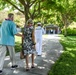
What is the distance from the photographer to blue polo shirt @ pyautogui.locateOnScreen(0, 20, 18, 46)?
27.7ft

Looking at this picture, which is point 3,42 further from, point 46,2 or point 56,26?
point 56,26

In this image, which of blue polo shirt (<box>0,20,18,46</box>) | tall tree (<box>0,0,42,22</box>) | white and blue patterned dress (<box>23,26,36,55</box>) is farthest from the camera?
tall tree (<box>0,0,42,22</box>)

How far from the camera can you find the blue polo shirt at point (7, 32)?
8.44 metres

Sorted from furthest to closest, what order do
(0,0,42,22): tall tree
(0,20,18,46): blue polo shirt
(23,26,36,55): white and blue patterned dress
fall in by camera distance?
(0,0,42,22): tall tree → (23,26,36,55): white and blue patterned dress → (0,20,18,46): blue polo shirt

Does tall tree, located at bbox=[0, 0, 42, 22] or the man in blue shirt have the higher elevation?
tall tree, located at bbox=[0, 0, 42, 22]

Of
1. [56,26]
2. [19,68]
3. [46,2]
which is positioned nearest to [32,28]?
[19,68]

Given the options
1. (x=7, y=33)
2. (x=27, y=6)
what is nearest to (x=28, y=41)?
(x=7, y=33)

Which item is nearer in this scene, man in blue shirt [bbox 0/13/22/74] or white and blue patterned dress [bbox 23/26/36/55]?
man in blue shirt [bbox 0/13/22/74]

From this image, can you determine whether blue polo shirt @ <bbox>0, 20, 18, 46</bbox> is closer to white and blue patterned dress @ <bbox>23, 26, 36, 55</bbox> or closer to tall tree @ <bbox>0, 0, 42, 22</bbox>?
white and blue patterned dress @ <bbox>23, 26, 36, 55</bbox>

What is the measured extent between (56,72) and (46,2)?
51.3 feet

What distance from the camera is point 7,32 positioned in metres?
8.46

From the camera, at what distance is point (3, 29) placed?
8508mm

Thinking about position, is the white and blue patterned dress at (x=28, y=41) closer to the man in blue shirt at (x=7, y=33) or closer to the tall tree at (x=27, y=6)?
the man in blue shirt at (x=7, y=33)

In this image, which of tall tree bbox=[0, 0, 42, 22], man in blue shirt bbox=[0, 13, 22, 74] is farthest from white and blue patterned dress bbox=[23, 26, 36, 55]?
tall tree bbox=[0, 0, 42, 22]
